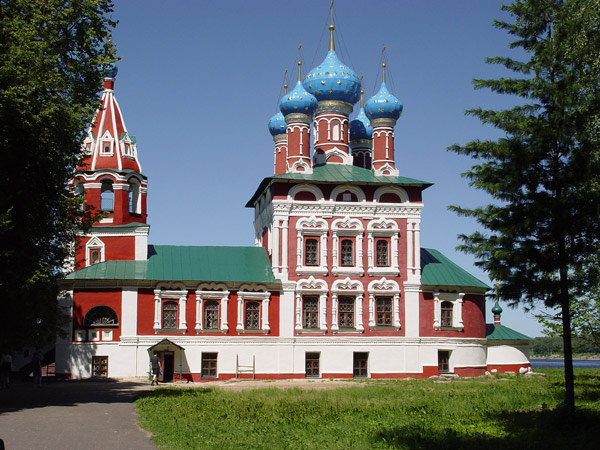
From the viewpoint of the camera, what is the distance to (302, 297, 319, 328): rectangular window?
33.3 metres

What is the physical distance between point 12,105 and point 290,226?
1665 centimetres

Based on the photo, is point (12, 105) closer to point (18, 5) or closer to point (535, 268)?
point (18, 5)

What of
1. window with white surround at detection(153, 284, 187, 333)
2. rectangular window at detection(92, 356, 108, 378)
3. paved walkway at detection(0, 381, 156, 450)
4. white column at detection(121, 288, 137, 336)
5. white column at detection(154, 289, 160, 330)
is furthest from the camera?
window with white surround at detection(153, 284, 187, 333)

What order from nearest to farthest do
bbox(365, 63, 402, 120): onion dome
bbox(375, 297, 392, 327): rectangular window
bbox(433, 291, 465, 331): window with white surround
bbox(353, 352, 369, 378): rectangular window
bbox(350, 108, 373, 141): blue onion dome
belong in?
1. bbox(353, 352, 369, 378): rectangular window
2. bbox(375, 297, 392, 327): rectangular window
3. bbox(433, 291, 465, 331): window with white surround
4. bbox(365, 63, 402, 120): onion dome
5. bbox(350, 108, 373, 141): blue onion dome

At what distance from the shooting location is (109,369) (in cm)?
3123

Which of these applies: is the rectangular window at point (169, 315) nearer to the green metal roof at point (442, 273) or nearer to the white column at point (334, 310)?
the white column at point (334, 310)

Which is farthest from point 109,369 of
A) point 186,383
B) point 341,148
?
point 341,148

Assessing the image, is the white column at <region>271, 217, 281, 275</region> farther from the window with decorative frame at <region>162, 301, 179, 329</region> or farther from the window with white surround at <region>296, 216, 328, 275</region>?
the window with decorative frame at <region>162, 301, 179, 329</region>

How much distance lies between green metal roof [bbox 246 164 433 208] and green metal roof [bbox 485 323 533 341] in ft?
25.6

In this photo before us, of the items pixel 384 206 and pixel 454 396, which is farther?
pixel 384 206

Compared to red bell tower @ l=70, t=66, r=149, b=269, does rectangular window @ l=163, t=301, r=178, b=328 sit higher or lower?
lower

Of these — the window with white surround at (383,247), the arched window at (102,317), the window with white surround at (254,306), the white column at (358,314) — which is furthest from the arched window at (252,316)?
the arched window at (102,317)

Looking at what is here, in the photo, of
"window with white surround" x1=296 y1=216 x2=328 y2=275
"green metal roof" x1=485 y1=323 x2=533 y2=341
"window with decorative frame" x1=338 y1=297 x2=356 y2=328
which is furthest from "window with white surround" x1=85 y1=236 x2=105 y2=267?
"green metal roof" x1=485 y1=323 x2=533 y2=341

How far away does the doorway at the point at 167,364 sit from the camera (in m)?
31.6
